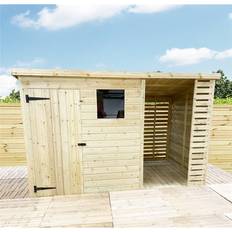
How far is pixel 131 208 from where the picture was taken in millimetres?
3186

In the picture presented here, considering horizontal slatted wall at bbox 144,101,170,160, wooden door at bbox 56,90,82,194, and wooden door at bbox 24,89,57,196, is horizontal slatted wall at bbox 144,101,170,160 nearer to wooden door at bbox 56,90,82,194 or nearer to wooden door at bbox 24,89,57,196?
wooden door at bbox 56,90,82,194

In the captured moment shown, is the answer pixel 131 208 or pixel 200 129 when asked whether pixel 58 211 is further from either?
pixel 200 129

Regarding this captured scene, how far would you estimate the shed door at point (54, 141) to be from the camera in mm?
3449

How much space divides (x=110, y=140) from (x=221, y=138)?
3527mm

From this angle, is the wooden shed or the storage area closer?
the wooden shed

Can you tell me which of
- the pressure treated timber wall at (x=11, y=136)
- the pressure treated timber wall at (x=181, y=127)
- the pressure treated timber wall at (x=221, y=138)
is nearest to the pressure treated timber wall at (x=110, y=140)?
the pressure treated timber wall at (x=181, y=127)

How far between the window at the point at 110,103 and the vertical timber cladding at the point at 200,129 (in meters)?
1.41

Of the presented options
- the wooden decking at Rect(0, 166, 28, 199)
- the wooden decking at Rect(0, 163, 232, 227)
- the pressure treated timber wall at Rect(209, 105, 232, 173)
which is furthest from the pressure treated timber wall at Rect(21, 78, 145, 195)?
the pressure treated timber wall at Rect(209, 105, 232, 173)

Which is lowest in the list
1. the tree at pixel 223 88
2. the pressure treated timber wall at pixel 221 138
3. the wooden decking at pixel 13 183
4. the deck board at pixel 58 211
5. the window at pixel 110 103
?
the wooden decking at pixel 13 183

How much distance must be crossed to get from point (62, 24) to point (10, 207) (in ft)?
98.3

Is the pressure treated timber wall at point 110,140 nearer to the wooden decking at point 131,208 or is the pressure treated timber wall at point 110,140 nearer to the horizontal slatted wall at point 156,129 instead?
the wooden decking at point 131,208

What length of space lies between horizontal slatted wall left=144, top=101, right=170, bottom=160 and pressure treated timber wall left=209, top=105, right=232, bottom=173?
1255 mm

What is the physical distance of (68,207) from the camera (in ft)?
10.6

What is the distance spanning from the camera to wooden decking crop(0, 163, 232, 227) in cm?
280
